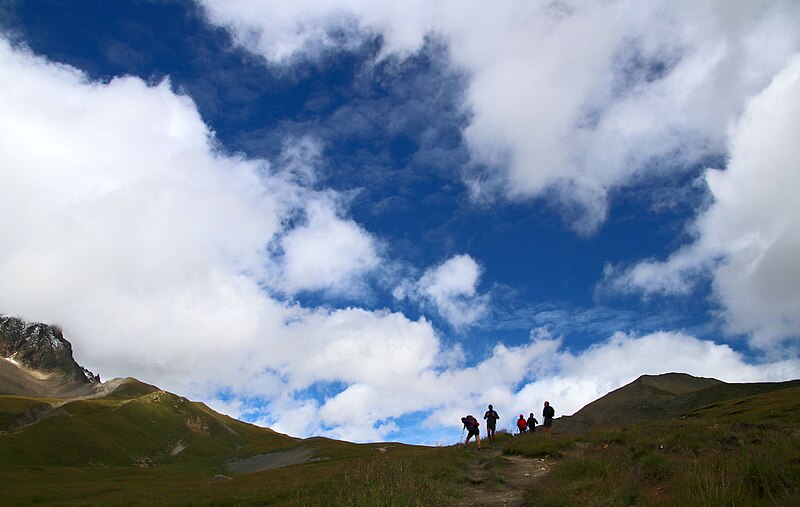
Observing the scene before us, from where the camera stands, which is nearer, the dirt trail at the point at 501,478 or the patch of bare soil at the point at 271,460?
the dirt trail at the point at 501,478

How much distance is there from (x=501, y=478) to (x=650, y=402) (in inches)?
5597

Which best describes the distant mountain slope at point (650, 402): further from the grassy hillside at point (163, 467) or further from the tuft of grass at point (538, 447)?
the tuft of grass at point (538, 447)

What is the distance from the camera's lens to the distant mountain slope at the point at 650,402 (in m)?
125

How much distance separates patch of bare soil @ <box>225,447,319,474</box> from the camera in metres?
112

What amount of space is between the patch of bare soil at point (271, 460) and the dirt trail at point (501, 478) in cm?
9619

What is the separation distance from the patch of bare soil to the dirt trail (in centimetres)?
9619

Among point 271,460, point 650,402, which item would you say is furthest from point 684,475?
point 650,402

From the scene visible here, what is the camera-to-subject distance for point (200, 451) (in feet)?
596

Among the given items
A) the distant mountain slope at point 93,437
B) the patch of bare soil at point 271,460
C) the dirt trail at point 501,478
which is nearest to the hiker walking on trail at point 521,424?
the dirt trail at point 501,478

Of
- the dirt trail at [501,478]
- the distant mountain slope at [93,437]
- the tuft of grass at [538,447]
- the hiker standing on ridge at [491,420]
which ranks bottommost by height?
the dirt trail at [501,478]

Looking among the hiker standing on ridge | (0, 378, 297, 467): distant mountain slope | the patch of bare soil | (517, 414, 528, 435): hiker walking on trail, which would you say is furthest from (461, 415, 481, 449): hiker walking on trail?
(0, 378, 297, 467): distant mountain slope

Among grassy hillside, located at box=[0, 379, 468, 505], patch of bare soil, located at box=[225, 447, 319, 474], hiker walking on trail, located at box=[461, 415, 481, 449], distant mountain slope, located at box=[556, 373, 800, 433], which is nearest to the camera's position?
grassy hillside, located at box=[0, 379, 468, 505]

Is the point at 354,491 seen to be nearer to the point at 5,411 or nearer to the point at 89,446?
the point at 89,446

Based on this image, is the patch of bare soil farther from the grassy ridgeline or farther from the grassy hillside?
the grassy ridgeline
